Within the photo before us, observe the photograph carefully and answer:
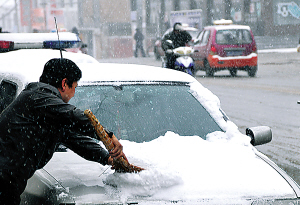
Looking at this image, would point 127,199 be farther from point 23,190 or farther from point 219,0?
point 219,0

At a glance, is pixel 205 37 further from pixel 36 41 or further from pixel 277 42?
pixel 277 42

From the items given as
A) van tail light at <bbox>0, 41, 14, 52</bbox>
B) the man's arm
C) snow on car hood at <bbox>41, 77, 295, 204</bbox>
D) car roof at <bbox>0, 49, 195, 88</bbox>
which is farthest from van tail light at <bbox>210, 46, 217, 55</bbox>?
the man's arm

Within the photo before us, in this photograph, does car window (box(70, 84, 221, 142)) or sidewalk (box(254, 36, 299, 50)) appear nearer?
car window (box(70, 84, 221, 142))

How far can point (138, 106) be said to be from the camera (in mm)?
3699

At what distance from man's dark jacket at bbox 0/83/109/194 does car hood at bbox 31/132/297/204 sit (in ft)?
0.70

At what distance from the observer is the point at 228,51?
16.8 meters

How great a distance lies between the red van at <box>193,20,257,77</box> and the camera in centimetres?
1672

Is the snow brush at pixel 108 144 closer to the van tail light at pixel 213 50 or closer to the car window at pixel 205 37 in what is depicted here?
the van tail light at pixel 213 50

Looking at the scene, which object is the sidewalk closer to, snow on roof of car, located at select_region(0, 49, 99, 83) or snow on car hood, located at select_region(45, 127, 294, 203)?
snow on roof of car, located at select_region(0, 49, 99, 83)

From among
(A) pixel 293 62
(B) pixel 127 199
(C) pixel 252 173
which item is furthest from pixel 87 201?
(A) pixel 293 62

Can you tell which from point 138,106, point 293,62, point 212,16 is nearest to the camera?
point 138,106

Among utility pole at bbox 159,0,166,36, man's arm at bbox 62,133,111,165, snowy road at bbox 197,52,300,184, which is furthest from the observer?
utility pole at bbox 159,0,166,36

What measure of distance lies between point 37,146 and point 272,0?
3615cm

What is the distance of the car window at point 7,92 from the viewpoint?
142 inches
